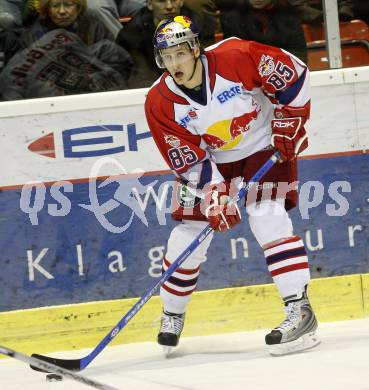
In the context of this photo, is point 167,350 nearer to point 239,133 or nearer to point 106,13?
point 239,133

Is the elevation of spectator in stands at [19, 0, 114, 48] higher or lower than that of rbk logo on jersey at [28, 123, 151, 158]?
higher

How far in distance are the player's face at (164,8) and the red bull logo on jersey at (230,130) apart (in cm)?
73

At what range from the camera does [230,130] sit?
12.8ft

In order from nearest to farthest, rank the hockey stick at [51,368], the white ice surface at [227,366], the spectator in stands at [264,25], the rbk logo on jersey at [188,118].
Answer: the hockey stick at [51,368]
the white ice surface at [227,366]
the rbk logo on jersey at [188,118]
the spectator in stands at [264,25]

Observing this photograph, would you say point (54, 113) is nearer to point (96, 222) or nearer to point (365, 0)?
point (96, 222)

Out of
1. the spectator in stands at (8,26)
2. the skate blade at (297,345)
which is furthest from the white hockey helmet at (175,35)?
the skate blade at (297,345)

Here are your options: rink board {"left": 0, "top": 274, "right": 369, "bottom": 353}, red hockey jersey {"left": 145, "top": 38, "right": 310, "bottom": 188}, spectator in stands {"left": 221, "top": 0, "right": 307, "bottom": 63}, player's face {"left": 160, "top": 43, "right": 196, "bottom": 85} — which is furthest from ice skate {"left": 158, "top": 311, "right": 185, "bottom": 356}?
spectator in stands {"left": 221, "top": 0, "right": 307, "bottom": 63}

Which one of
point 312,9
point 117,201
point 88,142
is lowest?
point 117,201

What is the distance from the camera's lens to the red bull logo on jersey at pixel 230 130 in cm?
390

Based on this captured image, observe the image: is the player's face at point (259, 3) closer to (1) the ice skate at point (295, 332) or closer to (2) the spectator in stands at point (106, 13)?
(2) the spectator in stands at point (106, 13)

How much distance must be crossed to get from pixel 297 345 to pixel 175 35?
1.16 metres

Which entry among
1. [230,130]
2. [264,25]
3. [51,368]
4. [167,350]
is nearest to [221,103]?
[230,130]

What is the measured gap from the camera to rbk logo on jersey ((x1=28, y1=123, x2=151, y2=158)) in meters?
4.37

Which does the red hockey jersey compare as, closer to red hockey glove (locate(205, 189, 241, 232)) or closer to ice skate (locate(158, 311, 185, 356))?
red hockey glove (locate(205, 189, 241, 232))
